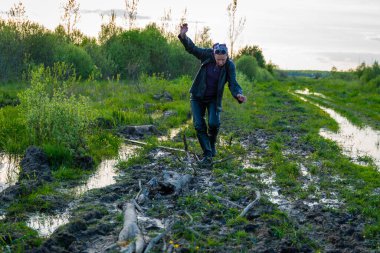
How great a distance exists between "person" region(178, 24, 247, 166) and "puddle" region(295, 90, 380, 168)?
3344 mm

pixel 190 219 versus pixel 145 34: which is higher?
pixel 145 34

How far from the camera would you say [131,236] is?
15.5 ft

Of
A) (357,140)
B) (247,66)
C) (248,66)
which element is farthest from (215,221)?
(248,66)

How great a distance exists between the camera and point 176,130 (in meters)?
12.7

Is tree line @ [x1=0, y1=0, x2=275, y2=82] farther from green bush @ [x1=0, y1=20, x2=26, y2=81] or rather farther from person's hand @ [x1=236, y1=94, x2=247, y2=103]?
person's hand @ [x1=236, y1=94, x2=247, y2=103]

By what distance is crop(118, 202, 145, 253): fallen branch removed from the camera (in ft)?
14.5

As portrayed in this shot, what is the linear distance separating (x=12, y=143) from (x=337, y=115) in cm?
1353

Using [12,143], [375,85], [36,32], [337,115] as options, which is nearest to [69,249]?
[12,143]

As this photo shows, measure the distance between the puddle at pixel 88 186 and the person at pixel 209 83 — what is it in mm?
1638

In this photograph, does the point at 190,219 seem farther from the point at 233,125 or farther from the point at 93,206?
the point at 233,125

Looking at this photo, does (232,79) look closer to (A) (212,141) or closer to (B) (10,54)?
(A) (212,141)

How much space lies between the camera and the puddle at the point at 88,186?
5238 mm

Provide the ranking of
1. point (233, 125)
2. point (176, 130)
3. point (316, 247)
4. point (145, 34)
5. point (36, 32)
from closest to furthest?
1. point (316, 247)
2. point (176, 130)
3. point (233, 125)
4. point (36, 32)
5. point (145, 34)

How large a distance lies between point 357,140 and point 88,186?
8.22m
